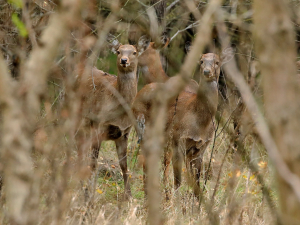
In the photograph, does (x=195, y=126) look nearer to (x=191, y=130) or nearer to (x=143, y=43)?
(x=191, y=130)

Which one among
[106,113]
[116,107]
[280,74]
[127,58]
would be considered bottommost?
[280,74]

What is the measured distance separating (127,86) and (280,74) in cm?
603

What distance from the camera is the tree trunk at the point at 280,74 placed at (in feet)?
5.01

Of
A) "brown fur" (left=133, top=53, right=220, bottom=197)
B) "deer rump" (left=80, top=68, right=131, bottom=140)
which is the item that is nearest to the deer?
"brown fur" (left=133, top=53, right=220, bottom=197)

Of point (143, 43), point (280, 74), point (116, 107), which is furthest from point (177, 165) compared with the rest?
point (280, 74)

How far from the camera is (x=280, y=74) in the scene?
5.05ft

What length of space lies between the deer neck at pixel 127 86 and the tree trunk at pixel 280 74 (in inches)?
235

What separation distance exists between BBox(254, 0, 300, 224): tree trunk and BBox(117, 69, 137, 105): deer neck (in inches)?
235

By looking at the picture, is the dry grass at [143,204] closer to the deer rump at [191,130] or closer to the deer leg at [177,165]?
the deer leg at [177,165]

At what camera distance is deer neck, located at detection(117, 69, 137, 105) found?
7.51 metres

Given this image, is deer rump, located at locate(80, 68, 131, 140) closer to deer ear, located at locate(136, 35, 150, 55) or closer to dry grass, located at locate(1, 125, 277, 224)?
dry grass, located at locate(1, 125, 277, 224)

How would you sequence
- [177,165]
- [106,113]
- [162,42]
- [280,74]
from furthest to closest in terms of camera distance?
[162,42]
[106,113]
[177,165]
[280,74]

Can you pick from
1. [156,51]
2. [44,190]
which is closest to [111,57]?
[156,51]

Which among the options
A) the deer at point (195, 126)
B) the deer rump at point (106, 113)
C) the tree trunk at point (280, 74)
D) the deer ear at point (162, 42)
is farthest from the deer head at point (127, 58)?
the tree trunk at point (280, 74)
